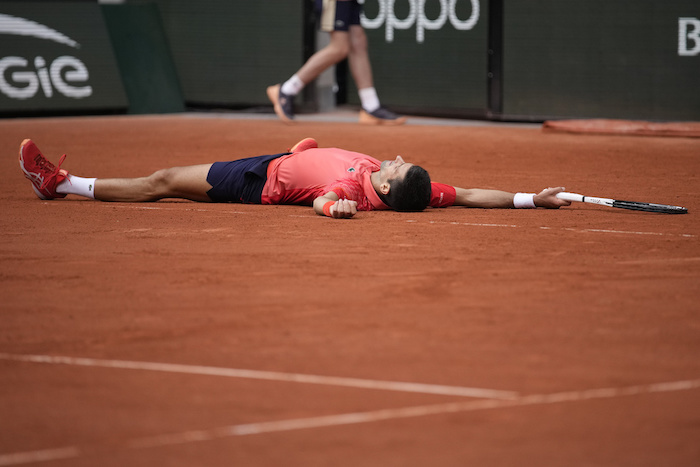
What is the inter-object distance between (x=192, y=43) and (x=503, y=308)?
11.1 m

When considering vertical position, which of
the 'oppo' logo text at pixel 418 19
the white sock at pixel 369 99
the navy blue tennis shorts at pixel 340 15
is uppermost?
the navy blue tennis shorts at pixel 340 15

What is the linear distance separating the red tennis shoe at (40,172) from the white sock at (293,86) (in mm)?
5637

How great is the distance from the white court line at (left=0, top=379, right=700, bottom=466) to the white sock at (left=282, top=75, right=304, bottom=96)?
30.6 ft

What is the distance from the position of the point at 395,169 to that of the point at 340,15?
19.8ft

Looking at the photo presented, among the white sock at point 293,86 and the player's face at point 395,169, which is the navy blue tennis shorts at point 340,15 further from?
the player's face at point 395,169

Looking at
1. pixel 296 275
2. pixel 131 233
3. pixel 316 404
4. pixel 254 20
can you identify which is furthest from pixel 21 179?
pixel 254 20

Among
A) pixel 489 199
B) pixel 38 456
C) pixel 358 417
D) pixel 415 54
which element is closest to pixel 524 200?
pixel 489 199

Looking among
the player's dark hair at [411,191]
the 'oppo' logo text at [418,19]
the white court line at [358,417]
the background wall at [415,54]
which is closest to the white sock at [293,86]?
the background wall at [415,54]

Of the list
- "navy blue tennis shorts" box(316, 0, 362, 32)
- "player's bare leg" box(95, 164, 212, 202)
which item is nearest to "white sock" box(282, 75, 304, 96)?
"navy blue tennis shorts" box(316, 0, 362, 32)

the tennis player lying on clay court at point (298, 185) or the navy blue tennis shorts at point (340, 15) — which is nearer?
the tennis player lying on clay court at point (298, 185)

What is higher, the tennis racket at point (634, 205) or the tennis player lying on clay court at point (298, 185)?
the tennis player lying on clay court at point (298, 185)

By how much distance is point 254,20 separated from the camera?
13.7 meters

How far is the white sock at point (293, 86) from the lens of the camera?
11.9 meters

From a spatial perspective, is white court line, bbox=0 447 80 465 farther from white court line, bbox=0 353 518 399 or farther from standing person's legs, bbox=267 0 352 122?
standing person's legs, bbox=267 0 352 122
